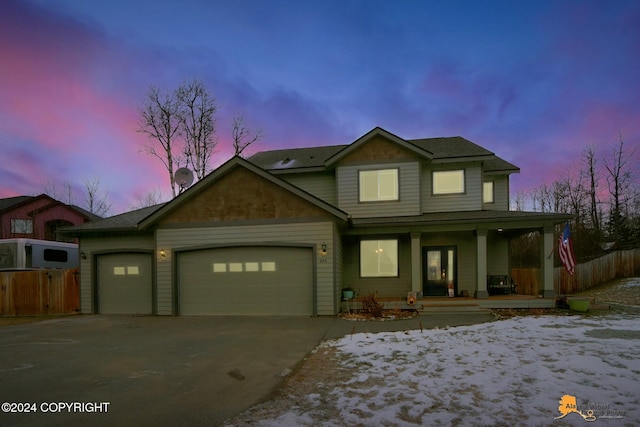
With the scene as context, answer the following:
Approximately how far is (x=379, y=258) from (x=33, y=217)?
3033cm

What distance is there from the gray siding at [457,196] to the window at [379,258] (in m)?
2.11

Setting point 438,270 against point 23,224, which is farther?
point 23,224

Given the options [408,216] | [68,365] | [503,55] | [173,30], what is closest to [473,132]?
[503,55]

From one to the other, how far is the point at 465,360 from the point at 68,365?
22.8 feet

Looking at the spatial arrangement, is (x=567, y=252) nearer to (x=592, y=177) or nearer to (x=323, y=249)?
(x=323, y=249)

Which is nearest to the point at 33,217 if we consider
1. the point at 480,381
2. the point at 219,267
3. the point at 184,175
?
the point at 184,175

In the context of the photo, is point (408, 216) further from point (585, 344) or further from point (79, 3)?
point (79, 3)

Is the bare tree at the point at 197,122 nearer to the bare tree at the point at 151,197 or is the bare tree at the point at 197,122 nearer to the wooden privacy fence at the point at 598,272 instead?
the bare tree at the point at 151,197

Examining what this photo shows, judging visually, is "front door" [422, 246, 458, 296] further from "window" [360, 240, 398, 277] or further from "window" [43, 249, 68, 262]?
"window" [43, 249, 68, 262]

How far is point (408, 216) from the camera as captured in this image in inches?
515

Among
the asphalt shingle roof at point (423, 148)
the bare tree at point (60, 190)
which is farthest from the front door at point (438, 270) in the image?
the bare tree at point (60, 190)

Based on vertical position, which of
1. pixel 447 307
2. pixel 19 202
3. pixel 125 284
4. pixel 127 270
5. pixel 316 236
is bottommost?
pixel 447 307

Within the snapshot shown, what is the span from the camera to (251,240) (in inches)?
457

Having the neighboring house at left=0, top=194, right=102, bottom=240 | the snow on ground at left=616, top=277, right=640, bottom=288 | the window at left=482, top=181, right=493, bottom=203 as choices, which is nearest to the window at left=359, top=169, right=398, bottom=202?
the window at left=482, top=181, right=493, bottom=203
